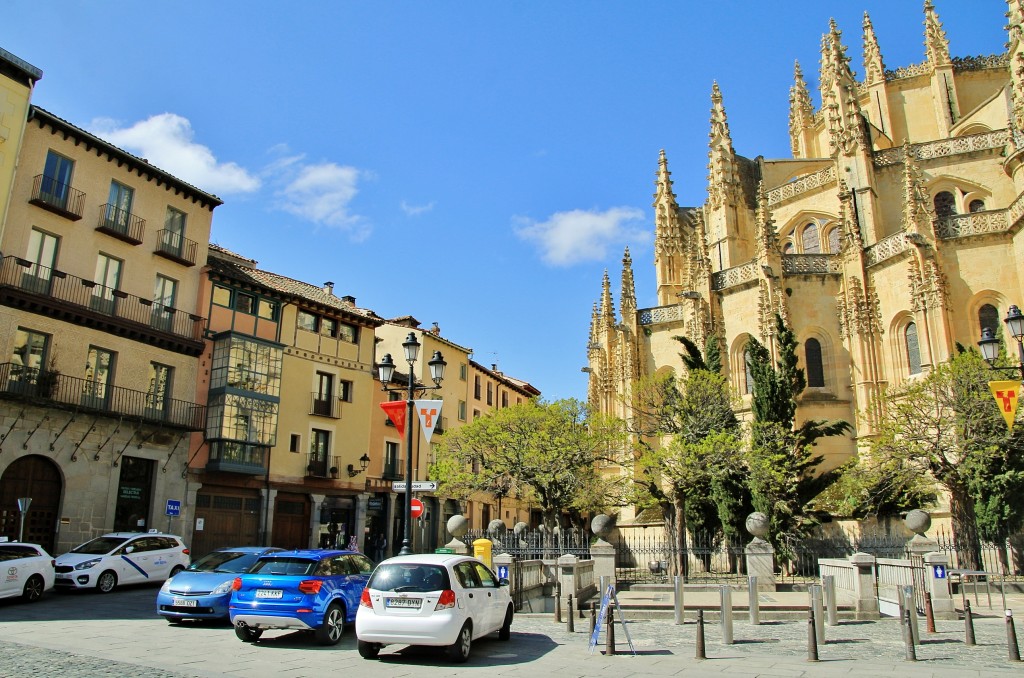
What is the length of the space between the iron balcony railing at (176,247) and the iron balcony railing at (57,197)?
3158 mm

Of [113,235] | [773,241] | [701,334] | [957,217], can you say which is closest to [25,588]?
[113,235]

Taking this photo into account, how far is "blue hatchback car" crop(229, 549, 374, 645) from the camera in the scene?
11.3 meters

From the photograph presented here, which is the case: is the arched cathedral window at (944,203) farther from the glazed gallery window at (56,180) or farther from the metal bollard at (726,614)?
the glazed gallery window at (56,180)

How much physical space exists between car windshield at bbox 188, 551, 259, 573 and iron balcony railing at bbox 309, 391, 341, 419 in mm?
18564

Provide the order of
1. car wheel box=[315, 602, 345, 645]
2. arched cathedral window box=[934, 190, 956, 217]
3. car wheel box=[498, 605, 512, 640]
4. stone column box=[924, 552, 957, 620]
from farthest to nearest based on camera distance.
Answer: arched cathedral window box=[934, 190, 956, 217], stone column box=[924, 552, 957, 620], car wheel box=[498, 605, 512, 640], car wheel box=[315, 602, 345, 645]

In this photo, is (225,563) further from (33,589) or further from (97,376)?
(97,376)

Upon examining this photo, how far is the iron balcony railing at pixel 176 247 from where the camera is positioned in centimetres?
2800

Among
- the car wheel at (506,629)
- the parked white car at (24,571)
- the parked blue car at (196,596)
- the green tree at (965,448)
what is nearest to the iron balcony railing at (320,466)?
the parked white car at (24,571)

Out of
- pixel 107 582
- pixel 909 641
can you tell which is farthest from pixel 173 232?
pixel 909 641

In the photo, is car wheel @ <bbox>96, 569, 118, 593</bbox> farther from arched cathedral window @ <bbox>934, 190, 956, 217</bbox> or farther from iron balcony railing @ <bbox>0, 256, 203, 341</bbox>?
arched cathedral window @ <bbox>934, 190, 956, 217</bbox>

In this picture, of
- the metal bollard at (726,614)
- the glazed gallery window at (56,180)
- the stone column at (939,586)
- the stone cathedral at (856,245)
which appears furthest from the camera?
the stone cathedral at (856,245)

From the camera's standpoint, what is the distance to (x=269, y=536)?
3044cm

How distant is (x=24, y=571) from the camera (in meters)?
15.7

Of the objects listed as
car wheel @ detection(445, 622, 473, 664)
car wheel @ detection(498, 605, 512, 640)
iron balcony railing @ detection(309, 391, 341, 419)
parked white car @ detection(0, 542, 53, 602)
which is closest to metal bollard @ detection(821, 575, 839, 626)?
car wheel @ detection(498, 605, 512, 640)
